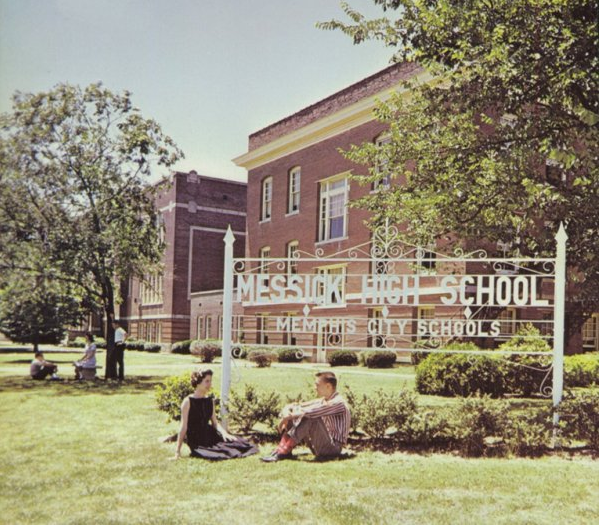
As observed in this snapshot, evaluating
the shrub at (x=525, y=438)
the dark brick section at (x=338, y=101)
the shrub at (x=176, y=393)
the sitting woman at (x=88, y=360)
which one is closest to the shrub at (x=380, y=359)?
the sitting woman at (x=88, y=360)

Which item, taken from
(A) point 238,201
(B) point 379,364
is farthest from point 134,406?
(A) point 238,201

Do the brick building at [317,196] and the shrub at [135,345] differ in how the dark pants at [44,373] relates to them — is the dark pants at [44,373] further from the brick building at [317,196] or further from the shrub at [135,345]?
the shrub at [135,345]

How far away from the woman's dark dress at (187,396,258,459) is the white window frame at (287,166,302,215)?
70.9 feet

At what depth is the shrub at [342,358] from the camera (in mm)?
21391

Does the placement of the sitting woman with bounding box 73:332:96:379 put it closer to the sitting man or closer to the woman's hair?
the woman's hair

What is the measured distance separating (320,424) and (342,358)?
14.5 m

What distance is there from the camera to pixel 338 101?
26.1 meters

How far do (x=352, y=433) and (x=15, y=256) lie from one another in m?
8.98

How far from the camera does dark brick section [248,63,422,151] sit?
73.6 feet

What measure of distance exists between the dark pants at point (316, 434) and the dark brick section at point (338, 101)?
1448cm

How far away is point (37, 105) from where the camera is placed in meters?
12.7

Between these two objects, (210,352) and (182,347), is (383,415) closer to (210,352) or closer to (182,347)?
(210,352)

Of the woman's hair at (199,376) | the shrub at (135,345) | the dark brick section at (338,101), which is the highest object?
the dark brick section at (338,101)

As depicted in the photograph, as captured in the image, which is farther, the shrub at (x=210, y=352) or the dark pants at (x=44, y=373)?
the shrub at (x=210, y=352)
